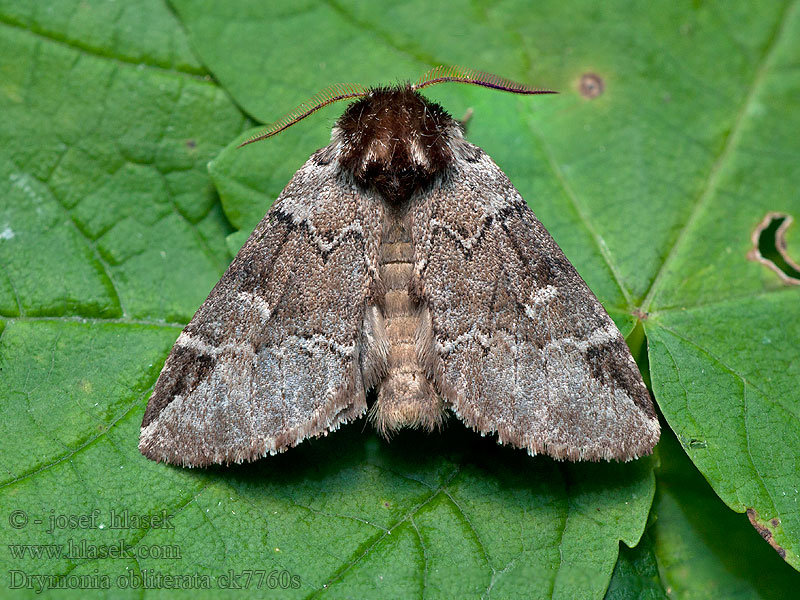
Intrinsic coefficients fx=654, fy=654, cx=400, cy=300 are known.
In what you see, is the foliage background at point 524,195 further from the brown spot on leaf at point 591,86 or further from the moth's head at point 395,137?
the moth's head at point 395,137

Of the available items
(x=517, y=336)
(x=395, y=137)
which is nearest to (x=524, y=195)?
(x=395, y=137)

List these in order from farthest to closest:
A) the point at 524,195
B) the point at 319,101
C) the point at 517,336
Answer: the point at 524,195
the point at 319,101
the point at 517,336

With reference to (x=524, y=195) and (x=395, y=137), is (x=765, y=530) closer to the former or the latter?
(x=524, y=195)

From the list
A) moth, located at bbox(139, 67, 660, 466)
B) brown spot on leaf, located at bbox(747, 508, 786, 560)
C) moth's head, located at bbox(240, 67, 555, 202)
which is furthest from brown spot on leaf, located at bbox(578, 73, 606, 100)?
brown spot on leaf, located at bbox(747, 508, 786, 560)

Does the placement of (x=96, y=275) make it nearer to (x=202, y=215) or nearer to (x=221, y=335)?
(x=202, y=215)

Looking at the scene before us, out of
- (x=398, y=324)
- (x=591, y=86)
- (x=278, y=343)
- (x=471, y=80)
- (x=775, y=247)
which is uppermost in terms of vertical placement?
(x=471, y=80)
